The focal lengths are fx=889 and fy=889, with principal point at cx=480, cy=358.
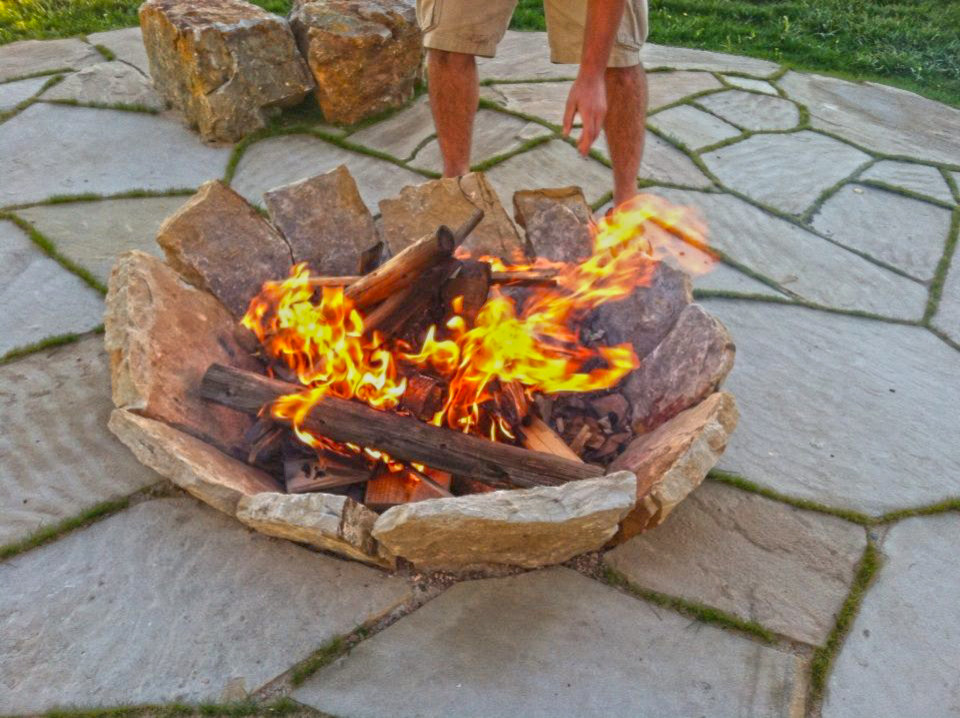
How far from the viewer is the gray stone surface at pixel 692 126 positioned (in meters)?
4.48

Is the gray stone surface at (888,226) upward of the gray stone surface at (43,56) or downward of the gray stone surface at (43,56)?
downward

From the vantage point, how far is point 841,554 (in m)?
2.33

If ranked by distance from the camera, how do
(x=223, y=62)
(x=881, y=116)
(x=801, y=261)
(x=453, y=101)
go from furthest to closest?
1. (x=881, y=116)
2. (x=223, y=62)
3. (x=801, y=261)
4. (x=453, y=101)

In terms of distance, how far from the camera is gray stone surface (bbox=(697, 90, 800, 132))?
4727 millimetres

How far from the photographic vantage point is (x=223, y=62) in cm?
→ 409

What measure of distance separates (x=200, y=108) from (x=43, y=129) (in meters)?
0.74

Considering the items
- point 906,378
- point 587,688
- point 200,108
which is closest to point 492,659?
point 587,688

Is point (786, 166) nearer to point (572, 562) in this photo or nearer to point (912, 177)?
point (912, 177)

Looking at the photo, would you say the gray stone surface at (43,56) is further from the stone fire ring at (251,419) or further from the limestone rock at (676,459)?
the limestone rock at (676,459)

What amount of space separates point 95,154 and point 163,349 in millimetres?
2085

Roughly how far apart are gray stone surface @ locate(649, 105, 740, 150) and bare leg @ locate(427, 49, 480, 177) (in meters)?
1.46

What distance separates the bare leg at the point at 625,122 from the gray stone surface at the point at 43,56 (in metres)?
3.02

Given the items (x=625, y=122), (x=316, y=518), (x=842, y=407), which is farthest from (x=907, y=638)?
(x=625, y=122)

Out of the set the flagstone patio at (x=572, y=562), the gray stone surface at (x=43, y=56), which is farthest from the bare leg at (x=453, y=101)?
the gray stone surface at (x=43, y=56)
